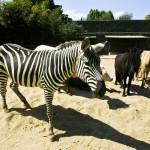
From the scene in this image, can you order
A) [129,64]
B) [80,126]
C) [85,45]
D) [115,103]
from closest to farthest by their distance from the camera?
[85,45] < [80,126] < [115,103] < [129,64]

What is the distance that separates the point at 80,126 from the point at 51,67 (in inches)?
58.2

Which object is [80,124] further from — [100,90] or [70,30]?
[70,30]

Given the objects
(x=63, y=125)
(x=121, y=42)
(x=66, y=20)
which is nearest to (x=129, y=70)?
(x=63, y=125)

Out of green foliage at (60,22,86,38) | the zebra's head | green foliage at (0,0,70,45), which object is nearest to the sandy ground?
the zebra's head

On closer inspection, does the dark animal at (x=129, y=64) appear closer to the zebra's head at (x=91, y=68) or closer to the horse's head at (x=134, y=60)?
the horse's head at (x=134, y=60)

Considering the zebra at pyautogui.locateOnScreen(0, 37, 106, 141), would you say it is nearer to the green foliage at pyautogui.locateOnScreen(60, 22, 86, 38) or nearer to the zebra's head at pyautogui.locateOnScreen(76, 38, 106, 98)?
the zebra's head at pyautogui.locateOnScreen(76, 38, 106, 98)

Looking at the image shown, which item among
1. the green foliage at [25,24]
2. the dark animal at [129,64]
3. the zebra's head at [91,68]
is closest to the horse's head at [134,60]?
the dark animal at [129,64]

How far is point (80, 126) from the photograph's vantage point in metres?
5.66

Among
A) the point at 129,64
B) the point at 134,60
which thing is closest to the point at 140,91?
the point at 129,64

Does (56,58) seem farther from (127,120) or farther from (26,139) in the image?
(127,120)

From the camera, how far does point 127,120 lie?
606 centimetres

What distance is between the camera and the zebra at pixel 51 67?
4.50 m

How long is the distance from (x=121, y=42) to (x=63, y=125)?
24.3m

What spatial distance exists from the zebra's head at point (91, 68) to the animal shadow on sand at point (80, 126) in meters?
1.30
